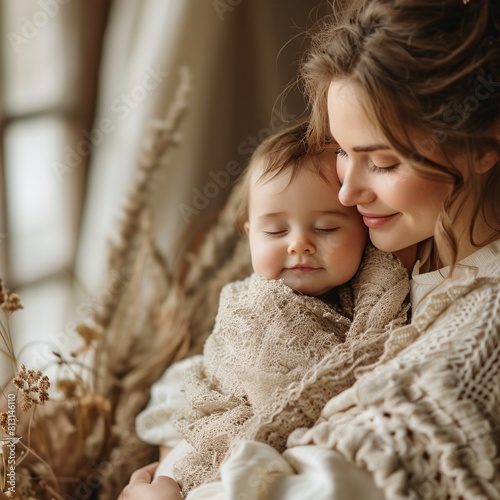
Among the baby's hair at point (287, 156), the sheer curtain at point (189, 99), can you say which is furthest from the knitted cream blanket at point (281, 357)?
the sheer curtain at point (189, 99)

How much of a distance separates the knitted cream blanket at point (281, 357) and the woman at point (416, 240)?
6 centimetres

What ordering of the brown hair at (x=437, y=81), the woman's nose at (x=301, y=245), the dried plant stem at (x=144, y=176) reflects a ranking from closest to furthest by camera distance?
the brown hair at (x=437, y=81) → the woman's nose at (x=301, y=245) → the dried plant stem at (x=144, y=176)

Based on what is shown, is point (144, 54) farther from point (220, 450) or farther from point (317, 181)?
point (220, 450)

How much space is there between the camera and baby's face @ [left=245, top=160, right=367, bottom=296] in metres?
1.50

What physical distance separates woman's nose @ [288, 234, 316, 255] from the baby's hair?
0.43 feet

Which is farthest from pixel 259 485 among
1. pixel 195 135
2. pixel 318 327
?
pixel 195 135

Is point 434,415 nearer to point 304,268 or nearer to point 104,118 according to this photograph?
point 304,268

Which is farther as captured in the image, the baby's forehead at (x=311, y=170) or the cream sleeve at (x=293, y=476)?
the baby's forehead at (x=311, y=170)

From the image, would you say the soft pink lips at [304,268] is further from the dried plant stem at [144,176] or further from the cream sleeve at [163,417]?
the dried plant stem at [144,176]

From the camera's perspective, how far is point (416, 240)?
1410 mm

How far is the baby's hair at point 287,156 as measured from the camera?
1.53m

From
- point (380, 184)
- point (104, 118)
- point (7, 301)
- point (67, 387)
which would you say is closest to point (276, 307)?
point (380, 184)

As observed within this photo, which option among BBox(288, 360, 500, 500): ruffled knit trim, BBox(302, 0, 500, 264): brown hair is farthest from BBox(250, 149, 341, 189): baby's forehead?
BBox(288, 360, 500, 500): ruffled knit trim

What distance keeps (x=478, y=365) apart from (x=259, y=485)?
0.41 m
